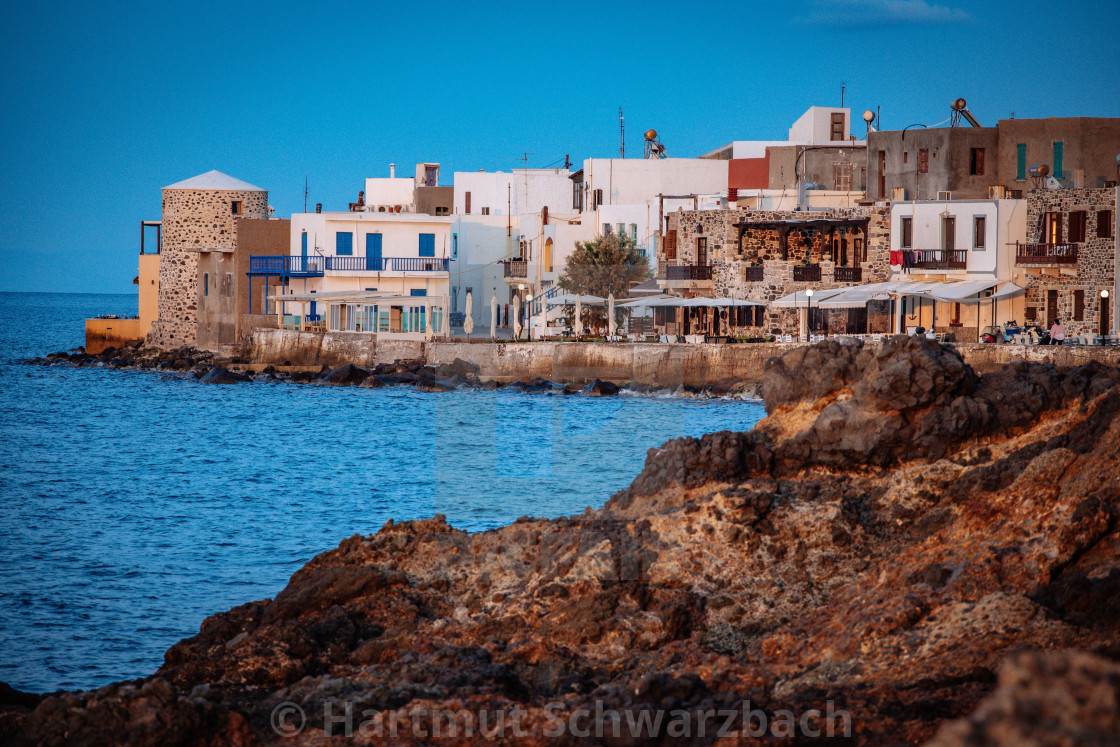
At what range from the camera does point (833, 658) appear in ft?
22.7

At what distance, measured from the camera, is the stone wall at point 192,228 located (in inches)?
2015

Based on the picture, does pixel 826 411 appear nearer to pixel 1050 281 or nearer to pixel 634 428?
pixel 634 428

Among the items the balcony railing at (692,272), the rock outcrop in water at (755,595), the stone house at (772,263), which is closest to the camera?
the rock outcrop in water at (755,595)

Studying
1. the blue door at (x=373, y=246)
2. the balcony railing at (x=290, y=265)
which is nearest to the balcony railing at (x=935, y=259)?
the blue door at (x=373, y=246)

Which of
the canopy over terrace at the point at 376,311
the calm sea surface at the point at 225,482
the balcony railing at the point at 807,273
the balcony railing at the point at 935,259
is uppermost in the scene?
the balcony railing at the point at 935,259

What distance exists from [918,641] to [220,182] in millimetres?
49631

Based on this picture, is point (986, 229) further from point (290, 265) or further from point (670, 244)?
point (290, 265)

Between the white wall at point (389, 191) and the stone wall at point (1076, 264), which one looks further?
the white wall at point (389, 191)

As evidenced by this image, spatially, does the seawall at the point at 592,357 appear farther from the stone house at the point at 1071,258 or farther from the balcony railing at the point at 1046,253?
the balcony railing at the point at 1046,253

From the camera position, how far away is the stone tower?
168 ft

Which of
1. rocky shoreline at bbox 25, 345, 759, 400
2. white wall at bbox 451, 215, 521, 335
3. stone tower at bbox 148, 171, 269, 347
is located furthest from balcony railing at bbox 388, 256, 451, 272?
stone tower at bbox 148, 171, 269, 347

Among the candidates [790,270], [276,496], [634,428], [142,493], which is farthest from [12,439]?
[790,270]

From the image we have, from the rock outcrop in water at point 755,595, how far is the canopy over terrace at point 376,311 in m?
34.7

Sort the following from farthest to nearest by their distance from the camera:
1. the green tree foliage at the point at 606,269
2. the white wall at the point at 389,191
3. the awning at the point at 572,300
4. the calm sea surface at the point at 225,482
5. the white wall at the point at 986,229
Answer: the white wall at the point at 389,191, the green tree foliage at the point at 606,269, the awning at the point at 572,300, the white wall at the point at 986,229, the calm sea surface at the point at 225,482
